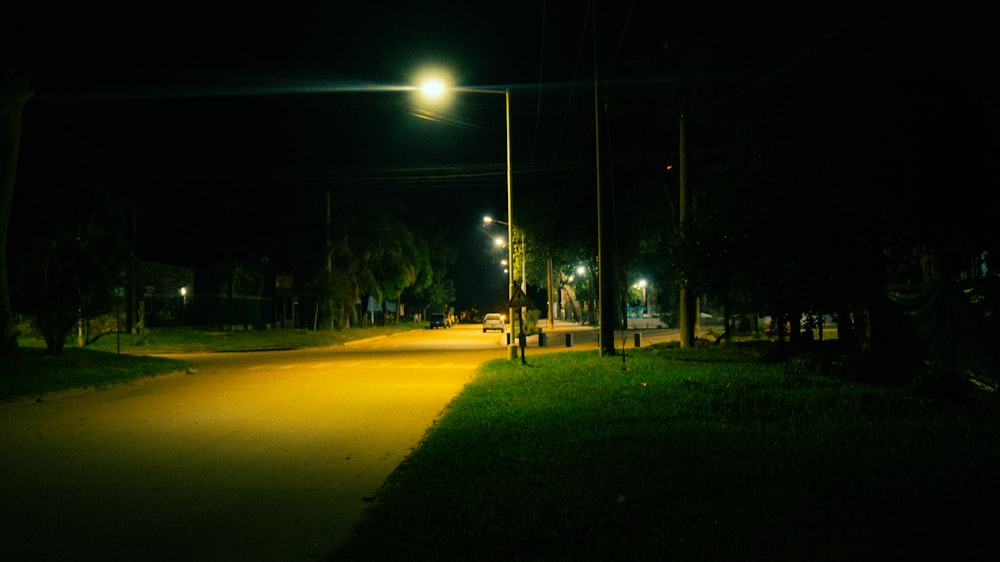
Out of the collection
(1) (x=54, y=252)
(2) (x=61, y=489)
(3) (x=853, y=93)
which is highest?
(3) (x=853, y=93)

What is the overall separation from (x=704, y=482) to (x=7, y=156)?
18424 millimetres

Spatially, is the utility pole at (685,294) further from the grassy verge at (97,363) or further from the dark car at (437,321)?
the dark car at (437,321)

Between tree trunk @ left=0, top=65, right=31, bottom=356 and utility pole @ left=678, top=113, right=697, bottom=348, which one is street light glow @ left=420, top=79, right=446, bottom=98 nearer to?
utility pole @ left=678, top=113, right=697, bottom=348

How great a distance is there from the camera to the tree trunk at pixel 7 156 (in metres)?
17.1

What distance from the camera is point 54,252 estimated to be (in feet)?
62.8

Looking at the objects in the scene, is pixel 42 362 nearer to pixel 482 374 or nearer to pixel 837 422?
pixel 482 374

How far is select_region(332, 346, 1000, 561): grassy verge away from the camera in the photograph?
4664 millimetres

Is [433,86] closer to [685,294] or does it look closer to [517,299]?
[517,299]

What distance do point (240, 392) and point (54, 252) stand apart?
26.9 ft

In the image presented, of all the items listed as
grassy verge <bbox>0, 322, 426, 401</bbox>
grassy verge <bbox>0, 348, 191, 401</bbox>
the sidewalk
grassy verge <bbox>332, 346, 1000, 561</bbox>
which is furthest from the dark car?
grassy verge <bbox>332, 346, 1000, 561</bbox>

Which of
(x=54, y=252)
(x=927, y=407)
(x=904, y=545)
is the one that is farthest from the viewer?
(x=54, y=252)

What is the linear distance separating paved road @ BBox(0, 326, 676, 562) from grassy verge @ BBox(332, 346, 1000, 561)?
0.65 metres

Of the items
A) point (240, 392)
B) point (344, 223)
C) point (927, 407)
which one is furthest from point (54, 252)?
→ point (344, 223)

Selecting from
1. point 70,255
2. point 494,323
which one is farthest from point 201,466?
point 494,323
